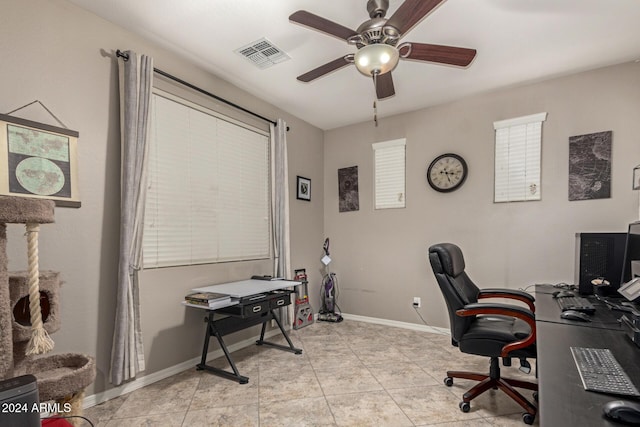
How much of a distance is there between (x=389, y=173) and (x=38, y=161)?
3.52 meters

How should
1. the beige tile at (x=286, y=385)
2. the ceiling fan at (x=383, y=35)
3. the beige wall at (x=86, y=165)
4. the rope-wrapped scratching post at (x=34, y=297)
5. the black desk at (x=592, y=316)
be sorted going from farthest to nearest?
the beige tile at (x=286, y=385) → the beige wall at (x=86, y=165) → the ceiling fan at (x=383, y=35) → the black desk at (x=592, y=316) → the rope-wrapped scratching post at (x=34, y=297)

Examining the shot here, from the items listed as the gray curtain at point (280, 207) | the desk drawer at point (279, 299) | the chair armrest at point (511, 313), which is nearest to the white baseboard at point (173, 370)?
the gray curtain at point (280, 207)

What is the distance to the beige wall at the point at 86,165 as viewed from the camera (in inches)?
73.7

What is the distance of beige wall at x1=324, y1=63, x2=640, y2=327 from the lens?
289 centimetres

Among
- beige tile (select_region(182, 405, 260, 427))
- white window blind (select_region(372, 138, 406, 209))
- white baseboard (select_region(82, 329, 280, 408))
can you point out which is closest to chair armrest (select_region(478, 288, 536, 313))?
white window blind (select_region(372, 138, 406, 209))

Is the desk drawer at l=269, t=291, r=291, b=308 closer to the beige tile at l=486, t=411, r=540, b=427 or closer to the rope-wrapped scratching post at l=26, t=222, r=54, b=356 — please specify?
the rope-wrapped scratching post at l=26, t=222, r=54, b=356

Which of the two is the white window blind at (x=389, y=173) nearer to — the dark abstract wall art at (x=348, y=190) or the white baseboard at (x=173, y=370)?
the dark abstract wall art at (x=348, y=190)

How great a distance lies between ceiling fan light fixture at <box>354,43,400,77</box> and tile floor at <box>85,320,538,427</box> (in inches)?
87.6

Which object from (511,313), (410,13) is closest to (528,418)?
(511,313)

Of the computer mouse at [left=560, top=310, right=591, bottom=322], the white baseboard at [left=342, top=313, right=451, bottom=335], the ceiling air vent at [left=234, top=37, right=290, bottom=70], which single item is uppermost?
the ceiling air vent at [left=234, top=37, right=290, bottom=70]

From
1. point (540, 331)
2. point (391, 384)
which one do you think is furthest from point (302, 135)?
point (540, 331)

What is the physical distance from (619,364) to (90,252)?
2854 mm

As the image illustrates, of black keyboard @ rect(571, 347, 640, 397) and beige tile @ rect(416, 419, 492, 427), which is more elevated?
black keyboard @ rect(571, 347, 640, 397)

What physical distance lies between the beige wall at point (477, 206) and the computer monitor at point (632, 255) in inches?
34.8
